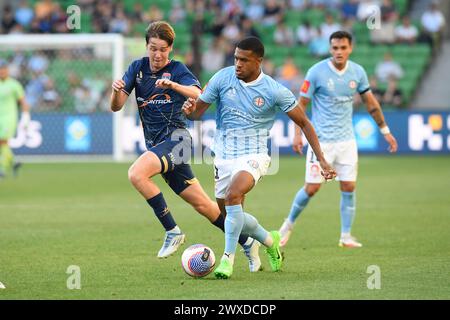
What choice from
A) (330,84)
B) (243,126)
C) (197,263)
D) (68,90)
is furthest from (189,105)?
(68,90)

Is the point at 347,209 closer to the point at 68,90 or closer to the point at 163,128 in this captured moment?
the point at 163,128

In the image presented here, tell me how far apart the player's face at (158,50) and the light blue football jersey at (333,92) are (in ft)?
8.15

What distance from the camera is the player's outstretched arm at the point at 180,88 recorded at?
918cm

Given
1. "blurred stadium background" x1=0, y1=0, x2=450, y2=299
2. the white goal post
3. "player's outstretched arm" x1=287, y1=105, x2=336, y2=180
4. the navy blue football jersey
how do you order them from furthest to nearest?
the white goal post < "blurred stadium background" x1=0, y1=0, x2=450, y2=299 < the navy blue football jersey < "player's outstretched arm" x1=287, y1=105, x2=336, y2=180

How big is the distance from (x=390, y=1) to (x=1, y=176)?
14.2 meters

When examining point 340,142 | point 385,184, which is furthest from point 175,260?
point 385,184

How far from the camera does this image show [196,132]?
84.7 feet

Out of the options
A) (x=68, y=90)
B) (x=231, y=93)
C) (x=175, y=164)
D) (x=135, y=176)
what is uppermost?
(x=68, y=90)

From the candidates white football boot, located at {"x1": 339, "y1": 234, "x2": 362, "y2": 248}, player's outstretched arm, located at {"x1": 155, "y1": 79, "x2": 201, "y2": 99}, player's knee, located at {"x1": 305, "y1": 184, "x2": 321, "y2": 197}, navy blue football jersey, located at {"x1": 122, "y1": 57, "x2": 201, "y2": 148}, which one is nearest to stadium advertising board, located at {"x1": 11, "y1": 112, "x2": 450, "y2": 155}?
player's knee, located at {"x1": 305, "y1": 184, "x2": 321, "y2": 197}

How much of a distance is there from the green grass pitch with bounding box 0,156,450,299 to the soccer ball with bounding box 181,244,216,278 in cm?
7

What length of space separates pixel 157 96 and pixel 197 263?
6.74 feet

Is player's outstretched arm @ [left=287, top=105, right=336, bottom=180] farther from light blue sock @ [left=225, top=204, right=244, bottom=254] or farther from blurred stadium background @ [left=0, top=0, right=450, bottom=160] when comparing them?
blurred stadium background @ [left=0, top=0, right=450, bottom=160]

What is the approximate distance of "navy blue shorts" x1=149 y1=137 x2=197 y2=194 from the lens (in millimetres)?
10070

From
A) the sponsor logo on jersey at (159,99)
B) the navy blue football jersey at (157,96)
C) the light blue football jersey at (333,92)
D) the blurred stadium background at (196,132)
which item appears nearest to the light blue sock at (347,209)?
the blurred stadium background at (196,132)
